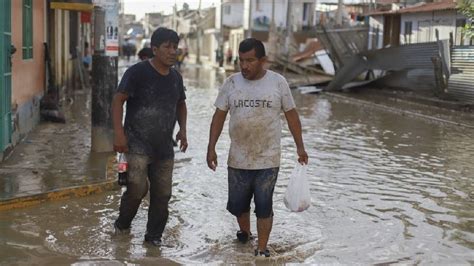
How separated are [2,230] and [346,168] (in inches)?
205

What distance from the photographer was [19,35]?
981cm

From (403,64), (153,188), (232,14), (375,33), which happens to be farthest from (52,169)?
(232,14)

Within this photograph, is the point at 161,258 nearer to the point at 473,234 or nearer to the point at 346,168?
the point at 473,234

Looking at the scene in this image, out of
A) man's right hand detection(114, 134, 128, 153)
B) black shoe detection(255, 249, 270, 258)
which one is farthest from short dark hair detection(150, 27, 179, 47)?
black shoe detection(255, 249, 270, 258)

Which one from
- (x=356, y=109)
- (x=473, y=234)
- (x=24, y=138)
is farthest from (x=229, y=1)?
(x=473, y=234)

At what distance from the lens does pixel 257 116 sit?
5145 millimetres

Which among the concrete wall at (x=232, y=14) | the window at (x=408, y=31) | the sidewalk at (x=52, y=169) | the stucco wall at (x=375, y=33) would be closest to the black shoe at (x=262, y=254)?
the sidewalk at (x=52, y=169)

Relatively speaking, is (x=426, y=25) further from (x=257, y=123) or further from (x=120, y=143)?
(x=120, y=143)

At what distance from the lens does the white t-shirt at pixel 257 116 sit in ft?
16.8

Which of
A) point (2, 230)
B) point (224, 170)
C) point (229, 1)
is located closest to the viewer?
point (2, 230)

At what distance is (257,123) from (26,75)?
694 cm

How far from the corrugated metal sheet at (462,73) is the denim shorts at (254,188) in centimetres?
1315

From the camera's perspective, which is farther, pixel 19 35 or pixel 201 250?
pixel 19 35

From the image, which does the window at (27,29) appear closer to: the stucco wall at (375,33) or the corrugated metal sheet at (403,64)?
the corrugated metal sheet at (403,64)
